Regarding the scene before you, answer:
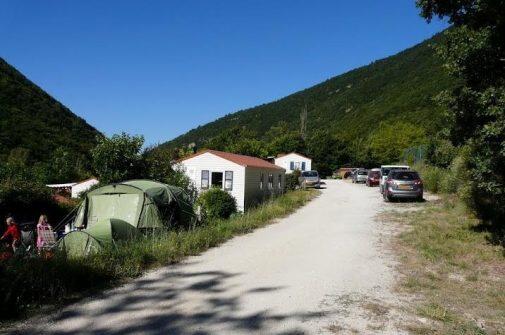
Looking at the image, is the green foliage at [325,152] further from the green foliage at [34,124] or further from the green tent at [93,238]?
the green tent at [93,238]

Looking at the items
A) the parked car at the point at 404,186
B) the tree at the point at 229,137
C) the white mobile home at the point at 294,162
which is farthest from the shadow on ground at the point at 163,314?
the tree at the point at 229,137

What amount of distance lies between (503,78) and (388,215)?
946 centimetres

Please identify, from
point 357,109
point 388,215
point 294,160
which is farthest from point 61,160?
point 357,109

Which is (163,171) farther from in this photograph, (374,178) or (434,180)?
(374,178)

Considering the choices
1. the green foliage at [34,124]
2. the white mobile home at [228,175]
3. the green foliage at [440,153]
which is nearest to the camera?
the green foliage at [440,153]

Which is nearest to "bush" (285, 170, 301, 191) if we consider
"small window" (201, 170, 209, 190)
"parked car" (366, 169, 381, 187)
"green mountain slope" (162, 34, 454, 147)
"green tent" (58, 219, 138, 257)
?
"parked car" (366, 169, 381, 187)

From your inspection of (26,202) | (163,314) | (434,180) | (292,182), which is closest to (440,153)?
(434,180)

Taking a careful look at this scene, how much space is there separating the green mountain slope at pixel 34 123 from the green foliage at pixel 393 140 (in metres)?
38.3

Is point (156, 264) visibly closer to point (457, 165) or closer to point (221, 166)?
point (457, 165)

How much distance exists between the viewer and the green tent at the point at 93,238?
32.1ft

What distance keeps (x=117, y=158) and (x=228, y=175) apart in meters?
6.97

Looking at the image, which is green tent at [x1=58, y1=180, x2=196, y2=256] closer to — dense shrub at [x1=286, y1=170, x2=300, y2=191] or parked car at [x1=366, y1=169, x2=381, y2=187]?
dense shrub at [x1=286, y1=170, x2=300, y2=191]

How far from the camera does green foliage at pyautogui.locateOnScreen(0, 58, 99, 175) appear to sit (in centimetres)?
4384

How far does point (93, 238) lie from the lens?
1006cm
